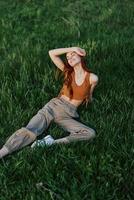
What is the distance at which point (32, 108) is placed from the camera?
730 centimetres

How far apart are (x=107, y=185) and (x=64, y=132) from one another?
1.41 meters

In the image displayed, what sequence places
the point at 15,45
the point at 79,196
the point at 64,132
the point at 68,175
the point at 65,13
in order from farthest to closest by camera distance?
1. the point at 65,13
2. the point at 15,45
3. the point at 64,132
4. the point at 68,175
5. the point at 79,196

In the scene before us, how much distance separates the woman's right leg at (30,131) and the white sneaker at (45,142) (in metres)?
0.14

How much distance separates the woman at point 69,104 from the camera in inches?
265

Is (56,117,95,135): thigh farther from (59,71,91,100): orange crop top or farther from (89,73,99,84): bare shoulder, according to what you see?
(89,73,99,84): bare shoulder

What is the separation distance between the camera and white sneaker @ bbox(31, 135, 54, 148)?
6.47 meters

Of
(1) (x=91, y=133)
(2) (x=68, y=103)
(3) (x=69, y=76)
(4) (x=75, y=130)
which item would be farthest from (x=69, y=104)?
(1) (x=91, y=133)

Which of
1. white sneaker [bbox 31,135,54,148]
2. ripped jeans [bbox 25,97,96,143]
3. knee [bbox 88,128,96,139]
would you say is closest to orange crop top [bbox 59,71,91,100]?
ripped jeans [bbox 25,97,96,143]

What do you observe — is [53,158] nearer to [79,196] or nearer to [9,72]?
[79,196]

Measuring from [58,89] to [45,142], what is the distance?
1.38 meters

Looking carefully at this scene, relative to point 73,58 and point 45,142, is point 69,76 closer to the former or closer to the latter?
point 73,58

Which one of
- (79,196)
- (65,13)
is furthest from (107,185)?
(65,13)

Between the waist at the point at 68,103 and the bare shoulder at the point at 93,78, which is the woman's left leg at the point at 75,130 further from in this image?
the bare shoulder at the point at 93,78

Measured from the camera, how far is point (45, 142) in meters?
6.52
